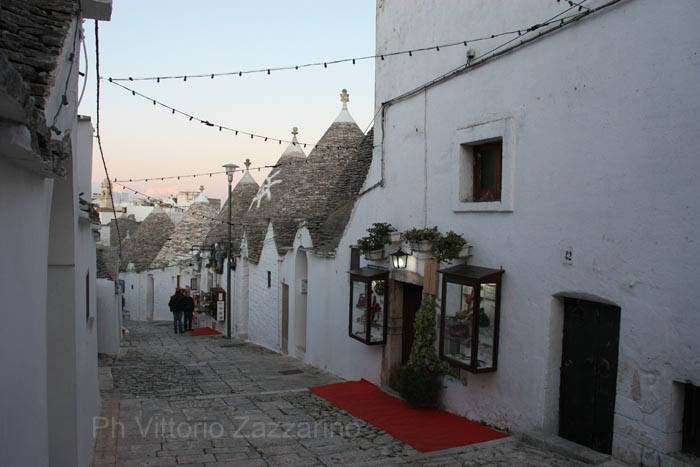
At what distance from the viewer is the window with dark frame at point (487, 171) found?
759 centimetres

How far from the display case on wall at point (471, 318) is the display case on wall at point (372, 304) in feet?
6.78

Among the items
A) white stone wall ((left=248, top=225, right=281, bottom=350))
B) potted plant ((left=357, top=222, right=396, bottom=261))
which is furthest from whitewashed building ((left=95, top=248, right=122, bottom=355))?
potted plant ((left=357, top=222, right=396, bottom=261))

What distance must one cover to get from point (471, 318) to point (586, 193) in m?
2.16

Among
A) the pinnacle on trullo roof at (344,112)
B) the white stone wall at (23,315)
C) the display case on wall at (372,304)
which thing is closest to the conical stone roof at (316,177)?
the pinnacle on trullo roof at (344,112)

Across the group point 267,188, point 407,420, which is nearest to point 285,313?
point 267,188

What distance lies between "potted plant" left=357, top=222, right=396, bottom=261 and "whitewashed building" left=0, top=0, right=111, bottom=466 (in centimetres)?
489

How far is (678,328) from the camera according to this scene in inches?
200

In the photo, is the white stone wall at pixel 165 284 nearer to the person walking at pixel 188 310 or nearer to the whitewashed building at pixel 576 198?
the person walking at pixel 188 310

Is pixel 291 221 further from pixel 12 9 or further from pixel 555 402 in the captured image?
pixel 12 9

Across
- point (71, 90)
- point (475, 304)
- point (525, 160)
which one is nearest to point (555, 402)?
point (475, 304)

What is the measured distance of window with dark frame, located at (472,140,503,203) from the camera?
7.59 meters

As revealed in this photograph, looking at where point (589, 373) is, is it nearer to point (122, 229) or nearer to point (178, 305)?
point (178, 305)

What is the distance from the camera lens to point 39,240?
149 inches

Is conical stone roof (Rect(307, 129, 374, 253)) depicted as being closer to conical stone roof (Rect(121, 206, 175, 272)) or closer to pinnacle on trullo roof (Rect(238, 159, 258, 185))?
pinnacle on trullo roof (Rect(238, 159, 258, 185))
